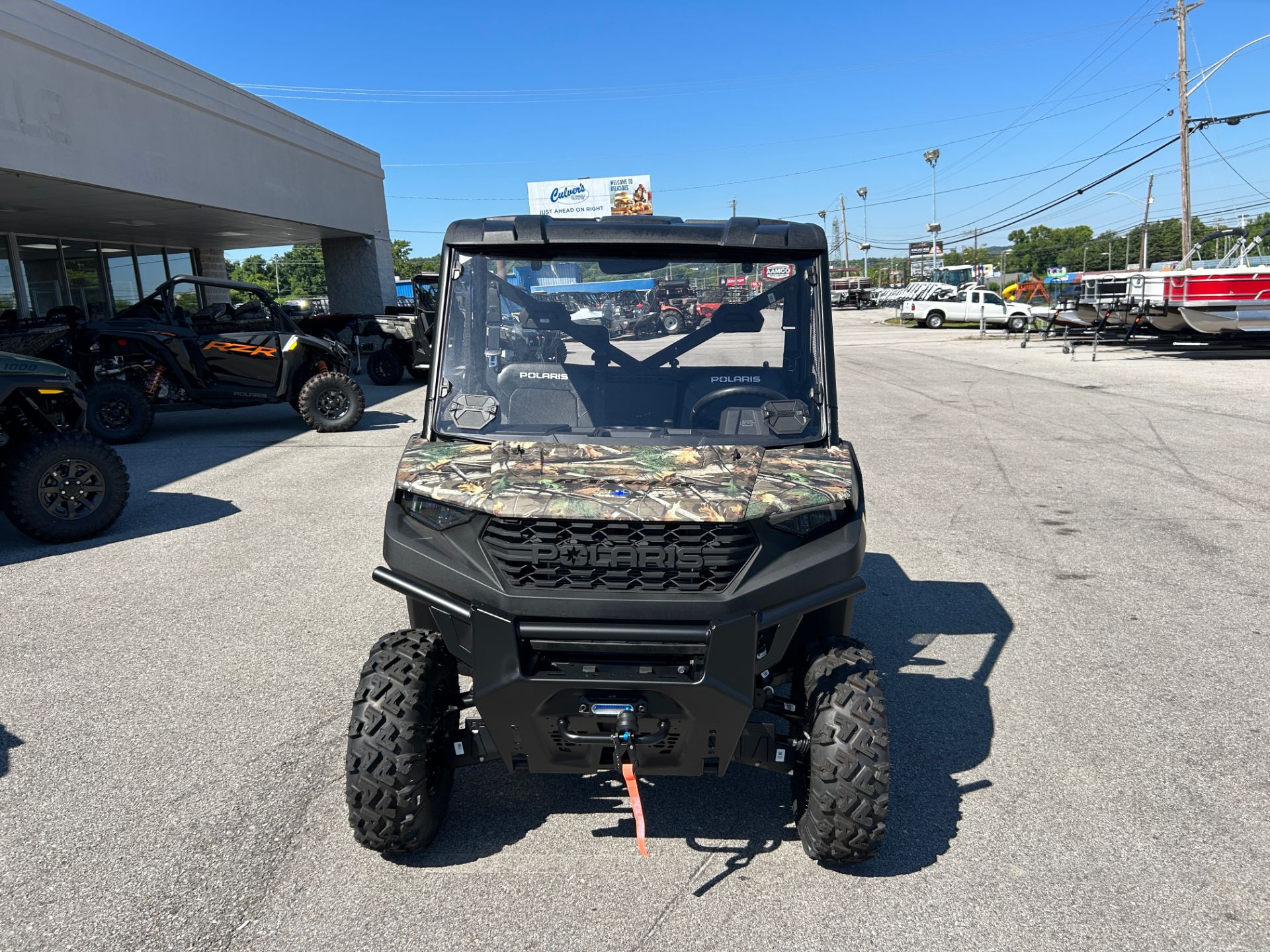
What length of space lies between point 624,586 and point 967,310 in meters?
38.6

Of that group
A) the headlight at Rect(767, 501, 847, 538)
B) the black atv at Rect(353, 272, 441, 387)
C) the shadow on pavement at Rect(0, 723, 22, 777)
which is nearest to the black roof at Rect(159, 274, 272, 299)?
the black atv at Rect(353, 272, 441, 387)

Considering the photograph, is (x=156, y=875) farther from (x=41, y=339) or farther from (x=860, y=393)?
(x=860, y=393)

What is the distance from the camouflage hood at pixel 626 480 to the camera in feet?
8.83

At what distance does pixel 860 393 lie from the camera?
1633 cm

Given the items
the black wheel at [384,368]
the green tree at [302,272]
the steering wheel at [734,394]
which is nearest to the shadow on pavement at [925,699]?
the steering wheel at [734,394]

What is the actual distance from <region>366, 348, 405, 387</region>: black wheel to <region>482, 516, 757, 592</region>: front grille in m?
16.7

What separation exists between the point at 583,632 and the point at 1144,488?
25.1 feet

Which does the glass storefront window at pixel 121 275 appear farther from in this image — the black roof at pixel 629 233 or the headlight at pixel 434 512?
the headlight at pixel 434 512

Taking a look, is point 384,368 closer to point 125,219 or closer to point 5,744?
point 125,219

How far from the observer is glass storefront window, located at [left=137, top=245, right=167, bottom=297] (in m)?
23.1

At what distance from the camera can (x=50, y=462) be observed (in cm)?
680

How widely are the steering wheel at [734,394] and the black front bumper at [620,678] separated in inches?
35.0

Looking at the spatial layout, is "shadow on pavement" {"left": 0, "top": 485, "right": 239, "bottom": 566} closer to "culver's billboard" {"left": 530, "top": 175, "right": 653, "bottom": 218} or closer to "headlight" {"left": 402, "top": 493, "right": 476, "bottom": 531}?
"headlight" {"left": 402, "top": 493, "right": 476, "bottom": 531}

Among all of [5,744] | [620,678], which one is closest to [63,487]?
[5,744]
